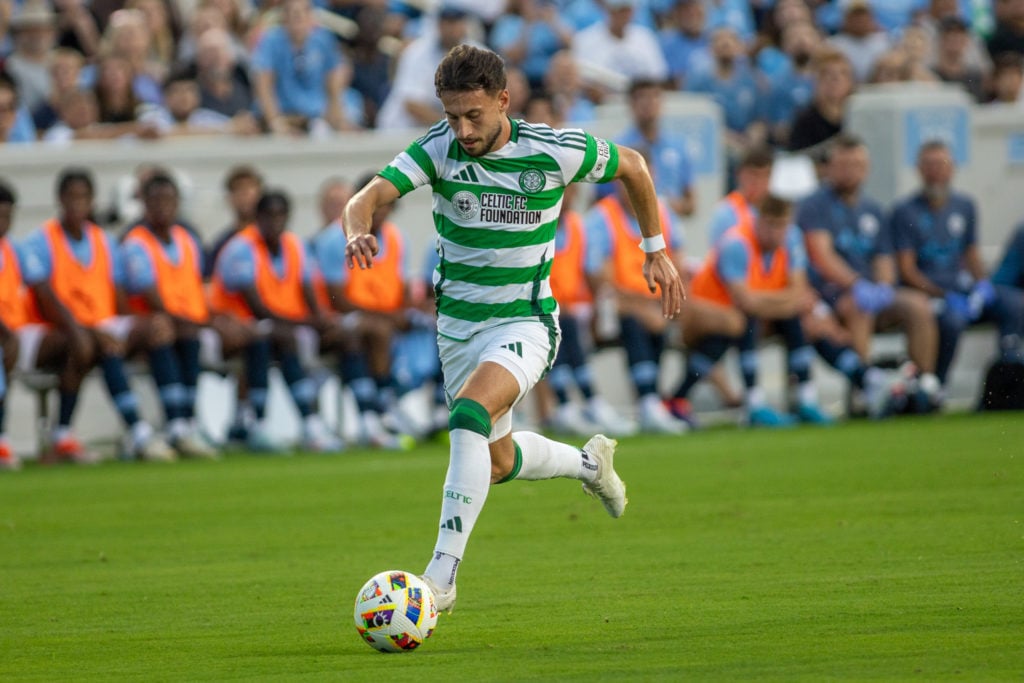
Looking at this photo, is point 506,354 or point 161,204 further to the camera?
point 161,204

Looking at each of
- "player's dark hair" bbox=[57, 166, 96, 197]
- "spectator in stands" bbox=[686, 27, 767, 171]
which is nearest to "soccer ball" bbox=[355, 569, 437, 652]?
"player's dark hair" bbox=[57, 166, 96, 197]

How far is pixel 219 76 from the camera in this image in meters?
18.6

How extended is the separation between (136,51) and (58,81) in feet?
2.76

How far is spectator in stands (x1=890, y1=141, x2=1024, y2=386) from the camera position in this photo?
17.4 m

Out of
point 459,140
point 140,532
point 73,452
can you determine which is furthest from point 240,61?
point 459,140

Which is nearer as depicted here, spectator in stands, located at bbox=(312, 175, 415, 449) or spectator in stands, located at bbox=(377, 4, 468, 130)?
spectator in stands, located at bbox=(312, 175, 415, 449)

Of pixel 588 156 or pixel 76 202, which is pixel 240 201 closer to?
pixel 76 202

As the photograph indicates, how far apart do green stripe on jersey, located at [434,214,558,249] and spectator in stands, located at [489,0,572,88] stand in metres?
12.4

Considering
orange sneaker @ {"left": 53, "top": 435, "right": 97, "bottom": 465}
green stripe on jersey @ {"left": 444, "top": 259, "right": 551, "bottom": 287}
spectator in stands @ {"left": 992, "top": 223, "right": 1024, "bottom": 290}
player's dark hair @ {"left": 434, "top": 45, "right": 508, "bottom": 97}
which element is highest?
player's dark hair @ {"left": 434, "top": 45, "right": 508, "bottom": 97}

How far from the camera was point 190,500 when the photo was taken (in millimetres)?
11984

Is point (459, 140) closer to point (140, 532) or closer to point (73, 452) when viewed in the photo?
point (140, 532)

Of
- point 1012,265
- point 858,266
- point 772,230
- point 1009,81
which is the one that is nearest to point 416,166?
point 772,230

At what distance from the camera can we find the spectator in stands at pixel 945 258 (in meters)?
17.4

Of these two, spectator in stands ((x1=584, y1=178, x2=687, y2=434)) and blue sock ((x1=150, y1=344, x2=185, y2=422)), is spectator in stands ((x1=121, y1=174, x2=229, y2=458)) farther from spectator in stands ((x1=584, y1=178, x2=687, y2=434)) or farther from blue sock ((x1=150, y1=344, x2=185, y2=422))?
spectator in stands ((x1=584, y1=178, x2=687, y2=434))
